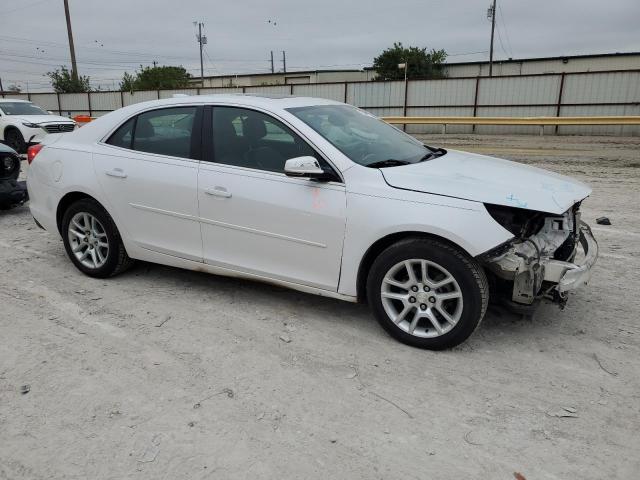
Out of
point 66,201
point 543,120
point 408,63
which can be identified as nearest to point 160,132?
point 66,201

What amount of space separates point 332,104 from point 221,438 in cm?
298

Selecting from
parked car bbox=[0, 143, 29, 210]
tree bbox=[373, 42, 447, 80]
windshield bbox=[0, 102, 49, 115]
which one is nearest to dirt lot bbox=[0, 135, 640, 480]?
parked car bbox=[0, 143, 29, 210]

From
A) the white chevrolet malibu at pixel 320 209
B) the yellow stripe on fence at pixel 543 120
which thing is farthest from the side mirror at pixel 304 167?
the yellow stripe on fence at pixel 543 120

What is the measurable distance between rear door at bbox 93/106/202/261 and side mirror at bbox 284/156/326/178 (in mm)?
917

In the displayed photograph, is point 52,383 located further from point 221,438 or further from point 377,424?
point 377,424

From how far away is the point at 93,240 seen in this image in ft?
15.5

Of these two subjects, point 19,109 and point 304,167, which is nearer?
point 304,167

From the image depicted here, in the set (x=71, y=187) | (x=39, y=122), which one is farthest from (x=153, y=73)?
(x=71, y=187)

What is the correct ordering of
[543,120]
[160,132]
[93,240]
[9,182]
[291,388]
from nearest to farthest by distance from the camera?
1. [291,388]
2. [160,132]
3. [93,240]
4. [9,182]
5. [543,120]

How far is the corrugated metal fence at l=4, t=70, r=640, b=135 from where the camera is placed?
20.9 meters

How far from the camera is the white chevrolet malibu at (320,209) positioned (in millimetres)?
3273

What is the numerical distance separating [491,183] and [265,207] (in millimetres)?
1555

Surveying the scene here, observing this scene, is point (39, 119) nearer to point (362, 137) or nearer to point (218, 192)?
point (218, 192)

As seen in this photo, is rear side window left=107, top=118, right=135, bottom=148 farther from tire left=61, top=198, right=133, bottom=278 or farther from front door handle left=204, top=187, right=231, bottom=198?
front door handle left=204, top=187, right=231, bottom=198
